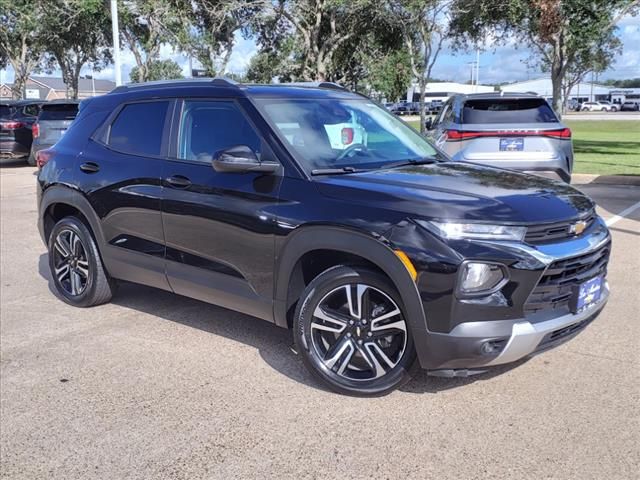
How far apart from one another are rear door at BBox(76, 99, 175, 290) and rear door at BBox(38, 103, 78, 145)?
11946 mm

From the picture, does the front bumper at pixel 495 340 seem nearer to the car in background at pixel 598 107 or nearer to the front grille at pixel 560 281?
the front grille at pixel 560 281

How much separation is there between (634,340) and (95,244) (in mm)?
4274

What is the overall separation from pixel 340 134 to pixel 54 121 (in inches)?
551

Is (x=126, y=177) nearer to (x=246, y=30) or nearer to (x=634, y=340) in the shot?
(x=634, y=340)

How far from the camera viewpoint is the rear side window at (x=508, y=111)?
9.19 m

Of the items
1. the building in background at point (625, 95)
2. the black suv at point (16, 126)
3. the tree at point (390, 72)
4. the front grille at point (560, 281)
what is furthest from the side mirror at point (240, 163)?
the building in background at point (625, 95)

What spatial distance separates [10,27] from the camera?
28828 mm

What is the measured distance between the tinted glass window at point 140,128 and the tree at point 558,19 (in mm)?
13339

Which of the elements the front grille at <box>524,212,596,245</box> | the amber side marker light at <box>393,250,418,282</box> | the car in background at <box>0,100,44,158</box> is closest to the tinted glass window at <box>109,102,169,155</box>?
the amber side marker light at <box>393,250,418,282</box>

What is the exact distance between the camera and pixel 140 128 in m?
5.02

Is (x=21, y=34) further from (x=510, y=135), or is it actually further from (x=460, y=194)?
(x=460, y=194)

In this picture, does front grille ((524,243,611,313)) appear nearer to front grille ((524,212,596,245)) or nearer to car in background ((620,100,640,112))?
front grille ((524,212,596,245))

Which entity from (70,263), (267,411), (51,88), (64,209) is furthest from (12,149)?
(51,88)

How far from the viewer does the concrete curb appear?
1250 centimetres
